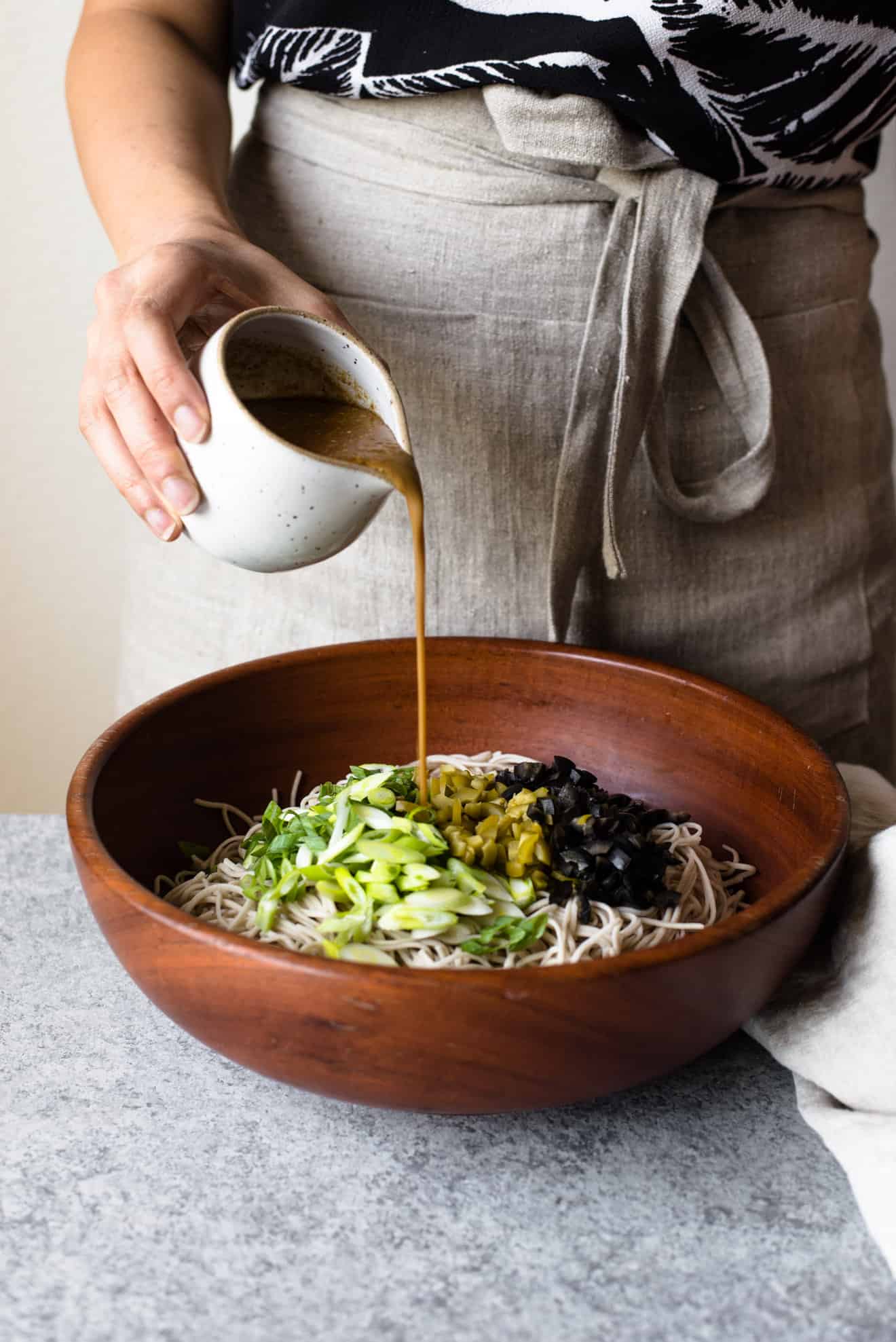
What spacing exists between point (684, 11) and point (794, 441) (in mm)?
548

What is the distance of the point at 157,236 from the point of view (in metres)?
1.27

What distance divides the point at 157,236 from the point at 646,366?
0.52m

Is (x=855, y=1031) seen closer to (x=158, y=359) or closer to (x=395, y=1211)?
(x=395, y=1211)

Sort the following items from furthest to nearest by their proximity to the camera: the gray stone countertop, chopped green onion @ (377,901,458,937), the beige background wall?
the beige background wall, chopped green onion @ (377,901,458,937), the gray stone countertop

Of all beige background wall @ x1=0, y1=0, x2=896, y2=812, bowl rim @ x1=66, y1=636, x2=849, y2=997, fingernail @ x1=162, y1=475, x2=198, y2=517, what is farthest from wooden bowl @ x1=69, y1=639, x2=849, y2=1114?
beige background wall @ x1=0, y1=0, x2=896, y2=812

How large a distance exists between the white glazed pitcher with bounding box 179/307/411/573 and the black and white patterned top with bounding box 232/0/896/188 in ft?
1.42

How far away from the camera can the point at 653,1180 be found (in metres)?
0.97

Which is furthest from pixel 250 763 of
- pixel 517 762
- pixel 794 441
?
pixel 794 441

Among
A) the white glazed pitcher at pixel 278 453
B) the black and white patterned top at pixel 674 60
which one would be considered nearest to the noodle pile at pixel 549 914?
the white glazed pitcher at pixel 278 453

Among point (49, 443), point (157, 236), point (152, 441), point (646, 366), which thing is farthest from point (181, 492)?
point (49, 443)

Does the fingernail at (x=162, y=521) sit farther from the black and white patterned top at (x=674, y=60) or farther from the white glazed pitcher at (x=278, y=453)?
the black and white patterned top at (x=674, y=60)

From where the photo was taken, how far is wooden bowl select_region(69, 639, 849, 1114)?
2.84 ft

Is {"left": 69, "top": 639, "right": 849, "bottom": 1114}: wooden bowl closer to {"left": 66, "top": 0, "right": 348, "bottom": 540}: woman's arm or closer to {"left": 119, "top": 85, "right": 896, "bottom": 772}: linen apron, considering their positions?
{"left": 119, "top": 85, "right": 896, "bottom": 772}: linen apron

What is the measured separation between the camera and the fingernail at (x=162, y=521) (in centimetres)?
109
